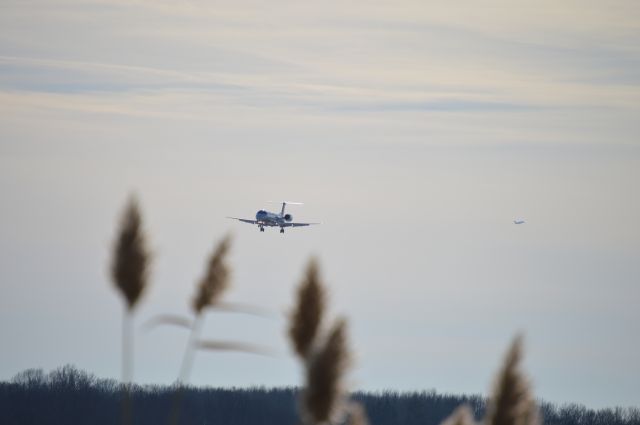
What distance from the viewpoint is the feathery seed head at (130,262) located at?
617 cm

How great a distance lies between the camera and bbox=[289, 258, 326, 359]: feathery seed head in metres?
6.07

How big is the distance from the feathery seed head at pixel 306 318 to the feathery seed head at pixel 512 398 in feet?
2.32

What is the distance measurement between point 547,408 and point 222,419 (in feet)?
109

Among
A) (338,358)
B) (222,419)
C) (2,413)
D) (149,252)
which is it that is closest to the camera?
(338,358)

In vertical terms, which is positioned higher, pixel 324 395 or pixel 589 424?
pixel 324 395

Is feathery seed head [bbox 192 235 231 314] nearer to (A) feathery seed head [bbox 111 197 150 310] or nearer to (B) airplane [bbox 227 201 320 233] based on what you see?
(A) feathery seed head [bbox 111 197 150 310]

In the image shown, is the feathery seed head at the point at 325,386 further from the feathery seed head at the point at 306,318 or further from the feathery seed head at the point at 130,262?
the feathery seed head at the point at 130,262

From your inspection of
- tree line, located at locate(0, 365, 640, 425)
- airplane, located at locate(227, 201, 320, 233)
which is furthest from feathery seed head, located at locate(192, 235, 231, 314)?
tree line, located at locate(0, 365, 640, 425)

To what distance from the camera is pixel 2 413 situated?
510ft

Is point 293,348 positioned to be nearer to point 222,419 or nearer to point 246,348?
point 246,348

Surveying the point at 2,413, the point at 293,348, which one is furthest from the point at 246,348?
the point at 2,413

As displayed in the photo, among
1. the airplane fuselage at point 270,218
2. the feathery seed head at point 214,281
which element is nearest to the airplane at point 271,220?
the airplane fuselage at point 270,218

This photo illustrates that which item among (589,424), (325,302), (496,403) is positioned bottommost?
(589,424)

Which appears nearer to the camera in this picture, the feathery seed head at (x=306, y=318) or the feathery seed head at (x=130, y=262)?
the feathery seed head at (x=306, y=318)
